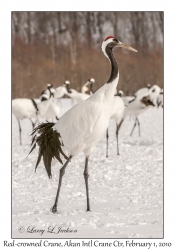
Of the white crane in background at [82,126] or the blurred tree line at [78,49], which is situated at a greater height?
the blurred tree line at [78,49]

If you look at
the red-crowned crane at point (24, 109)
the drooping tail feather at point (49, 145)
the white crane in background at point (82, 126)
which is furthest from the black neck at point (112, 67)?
the red-crowned crane at point (24, 109)

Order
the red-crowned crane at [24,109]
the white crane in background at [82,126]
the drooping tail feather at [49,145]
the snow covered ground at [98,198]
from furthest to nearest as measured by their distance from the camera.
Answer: the red-crowned crane at [24,109] < the drooping tail feather at [49,145] < the white crane in background at [82,126] < the snow covered ground at [98,198]

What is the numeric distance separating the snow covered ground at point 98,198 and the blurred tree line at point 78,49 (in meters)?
11.0

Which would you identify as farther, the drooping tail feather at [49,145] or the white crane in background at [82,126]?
the drooping tail feather at [49,145]

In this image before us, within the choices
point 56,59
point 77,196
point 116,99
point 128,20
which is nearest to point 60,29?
point 56,59

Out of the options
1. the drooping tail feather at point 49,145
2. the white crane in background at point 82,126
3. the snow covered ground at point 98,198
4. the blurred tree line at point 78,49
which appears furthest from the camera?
the blurred tree line at point 78,49

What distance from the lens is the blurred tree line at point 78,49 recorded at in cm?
1967

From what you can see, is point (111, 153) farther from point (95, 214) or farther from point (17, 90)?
point (17, 90)

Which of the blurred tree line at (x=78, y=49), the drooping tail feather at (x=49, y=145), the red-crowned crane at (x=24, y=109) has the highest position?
the blurred tree line at (x=78, y=49)

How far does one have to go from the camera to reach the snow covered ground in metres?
4.25

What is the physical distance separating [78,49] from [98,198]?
21.8m

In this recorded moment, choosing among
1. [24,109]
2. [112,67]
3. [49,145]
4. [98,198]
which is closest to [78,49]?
[24,109]

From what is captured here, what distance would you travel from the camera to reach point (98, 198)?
5.44 meters

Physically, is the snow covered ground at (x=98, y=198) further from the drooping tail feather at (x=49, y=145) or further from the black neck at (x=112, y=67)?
the black neck at (x=112, y=67)
